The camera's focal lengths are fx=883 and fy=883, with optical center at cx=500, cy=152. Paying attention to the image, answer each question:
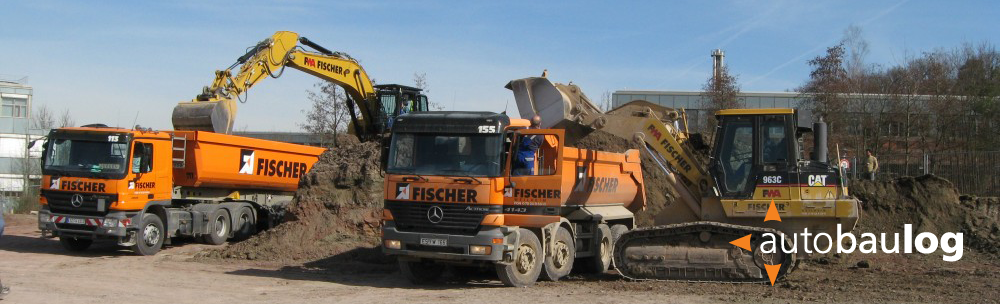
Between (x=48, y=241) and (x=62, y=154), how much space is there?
14.1ft

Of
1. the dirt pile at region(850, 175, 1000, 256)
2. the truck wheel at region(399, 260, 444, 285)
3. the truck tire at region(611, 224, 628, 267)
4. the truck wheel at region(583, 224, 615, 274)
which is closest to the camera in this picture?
the truck wheel at region(399, 260, 444, 285)

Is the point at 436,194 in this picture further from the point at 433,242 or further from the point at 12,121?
the point at 12,121

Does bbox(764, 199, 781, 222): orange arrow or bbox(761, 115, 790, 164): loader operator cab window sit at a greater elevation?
bbox(761, 115, 790, 164): loader operator cab window

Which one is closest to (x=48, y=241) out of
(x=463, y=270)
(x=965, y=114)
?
(x=463, y=270)

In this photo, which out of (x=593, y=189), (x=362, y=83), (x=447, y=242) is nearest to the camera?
(x=447, y=242)

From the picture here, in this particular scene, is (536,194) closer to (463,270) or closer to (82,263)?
(463,270)

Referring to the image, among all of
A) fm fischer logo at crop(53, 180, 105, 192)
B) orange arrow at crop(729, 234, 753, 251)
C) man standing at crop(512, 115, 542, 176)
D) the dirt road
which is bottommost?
the dirt road

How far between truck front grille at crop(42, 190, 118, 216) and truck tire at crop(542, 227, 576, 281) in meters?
9.65

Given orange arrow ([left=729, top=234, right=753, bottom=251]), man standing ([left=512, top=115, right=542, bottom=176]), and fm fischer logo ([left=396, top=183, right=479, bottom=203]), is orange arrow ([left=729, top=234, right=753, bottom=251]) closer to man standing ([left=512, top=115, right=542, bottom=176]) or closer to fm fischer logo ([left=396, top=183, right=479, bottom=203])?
man standing ([left=512, top=115, right=542, bottom=176])

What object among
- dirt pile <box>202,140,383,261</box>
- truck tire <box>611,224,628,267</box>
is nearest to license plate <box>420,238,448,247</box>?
truck tire <box>611,224,628,267</box>

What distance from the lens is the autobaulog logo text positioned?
12812 mm

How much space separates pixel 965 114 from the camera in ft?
103

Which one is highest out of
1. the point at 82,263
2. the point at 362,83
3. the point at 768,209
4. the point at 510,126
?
the point at 362,83

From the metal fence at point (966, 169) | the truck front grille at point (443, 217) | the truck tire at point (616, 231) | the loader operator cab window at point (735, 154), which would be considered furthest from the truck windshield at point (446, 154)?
the metal fence at point (966, 169)
